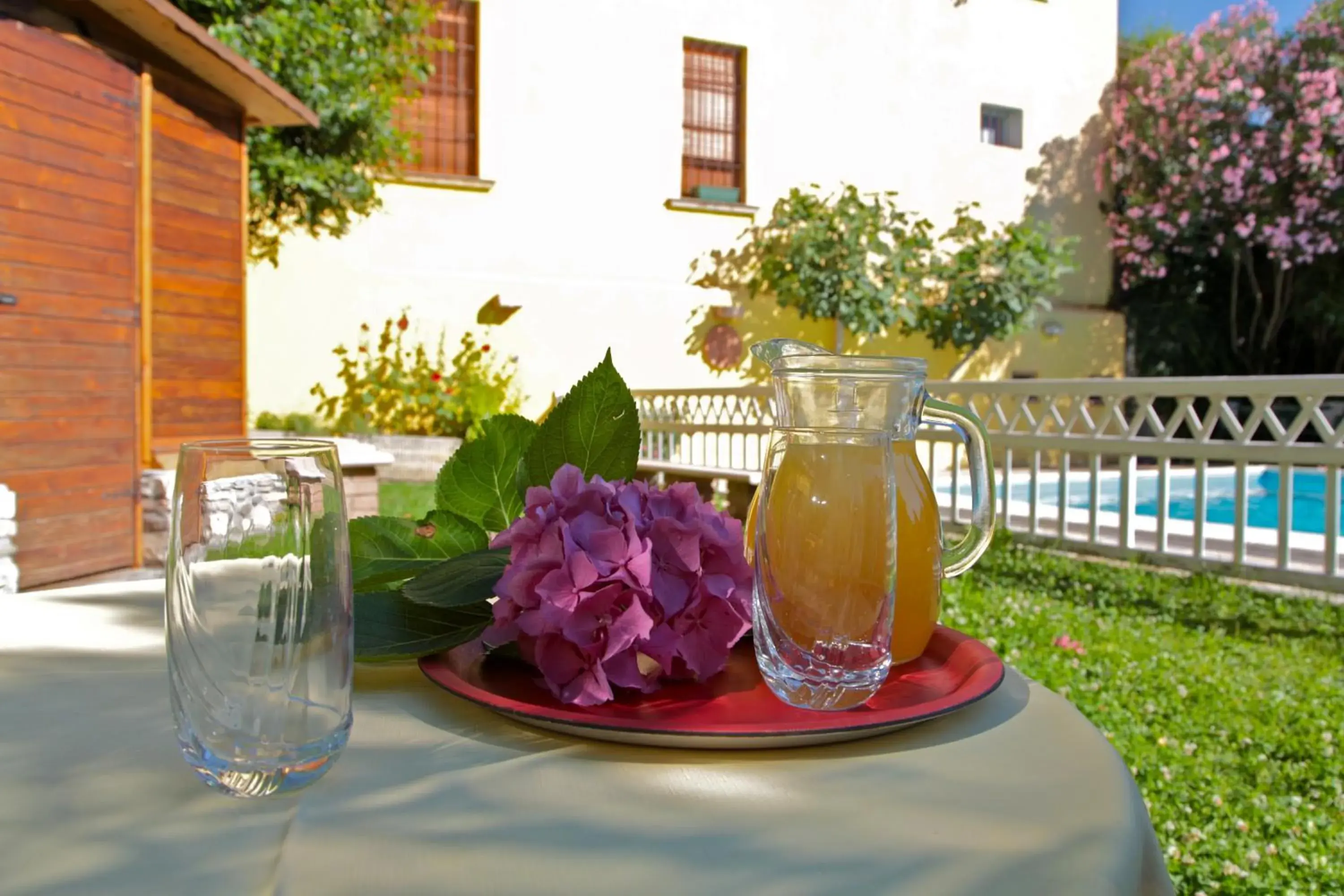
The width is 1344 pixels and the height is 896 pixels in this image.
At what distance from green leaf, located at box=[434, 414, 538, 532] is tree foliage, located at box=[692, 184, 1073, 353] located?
30.1ft

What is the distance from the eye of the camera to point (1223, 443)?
4473mm

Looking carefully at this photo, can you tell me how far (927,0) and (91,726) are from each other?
12058 mm

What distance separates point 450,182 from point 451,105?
77 cm

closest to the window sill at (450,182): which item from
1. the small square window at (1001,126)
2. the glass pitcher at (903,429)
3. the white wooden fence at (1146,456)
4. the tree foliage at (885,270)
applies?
the tree foliage at (885,270)

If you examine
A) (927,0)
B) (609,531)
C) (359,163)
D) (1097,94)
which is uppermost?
(927,0)

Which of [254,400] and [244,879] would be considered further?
[254,400]

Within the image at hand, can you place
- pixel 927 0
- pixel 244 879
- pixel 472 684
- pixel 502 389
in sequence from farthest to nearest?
1. pixel 927 0
2. pixel 502 389
3. pixel 472 684
4. pixel 244 879

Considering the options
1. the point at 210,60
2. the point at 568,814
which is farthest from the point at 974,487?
the point at 210,60

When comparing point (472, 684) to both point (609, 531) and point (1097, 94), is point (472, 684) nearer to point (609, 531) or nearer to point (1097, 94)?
point (609, 531)

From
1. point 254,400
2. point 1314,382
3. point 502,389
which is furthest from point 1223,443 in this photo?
point 254,400

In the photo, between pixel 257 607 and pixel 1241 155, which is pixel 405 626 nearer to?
pixel 257 607

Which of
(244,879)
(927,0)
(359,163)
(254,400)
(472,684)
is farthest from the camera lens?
(927,0)

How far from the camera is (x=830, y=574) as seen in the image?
0.68 m

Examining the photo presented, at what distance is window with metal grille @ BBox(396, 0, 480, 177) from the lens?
9.07 meters
